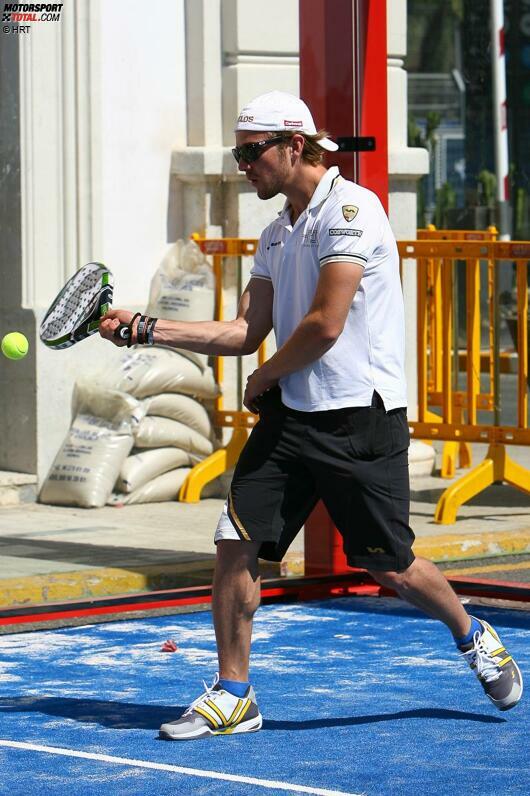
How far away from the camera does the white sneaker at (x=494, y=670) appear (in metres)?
6.32

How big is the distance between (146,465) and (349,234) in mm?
5427

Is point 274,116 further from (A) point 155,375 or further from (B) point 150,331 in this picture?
(A) point 155,375

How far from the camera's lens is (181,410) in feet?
38.4

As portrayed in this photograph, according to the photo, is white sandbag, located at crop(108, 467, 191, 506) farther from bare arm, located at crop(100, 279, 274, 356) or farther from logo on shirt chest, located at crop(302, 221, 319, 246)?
logo on shirt chest, located at crop(302, 221, 319, 246)

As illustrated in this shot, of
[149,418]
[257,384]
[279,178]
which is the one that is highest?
[279,178]

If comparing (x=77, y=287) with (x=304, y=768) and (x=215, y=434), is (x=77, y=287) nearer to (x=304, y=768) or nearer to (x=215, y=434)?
(x=304, y=768)

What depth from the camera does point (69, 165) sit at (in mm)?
11586

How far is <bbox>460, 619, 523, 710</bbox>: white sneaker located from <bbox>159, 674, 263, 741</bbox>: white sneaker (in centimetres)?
75

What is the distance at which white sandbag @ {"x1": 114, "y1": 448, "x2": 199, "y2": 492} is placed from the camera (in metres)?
11.3

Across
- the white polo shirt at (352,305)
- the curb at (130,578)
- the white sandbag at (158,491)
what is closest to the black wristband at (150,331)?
the white polo shirt at (352,305)

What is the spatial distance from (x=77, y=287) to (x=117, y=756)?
1.72 meters

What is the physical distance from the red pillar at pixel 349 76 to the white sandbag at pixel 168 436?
9.52 feet

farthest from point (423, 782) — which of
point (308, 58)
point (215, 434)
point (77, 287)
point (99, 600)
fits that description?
point (215, 434)

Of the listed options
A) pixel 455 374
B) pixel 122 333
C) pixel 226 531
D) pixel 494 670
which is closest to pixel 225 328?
pixel 122 333
